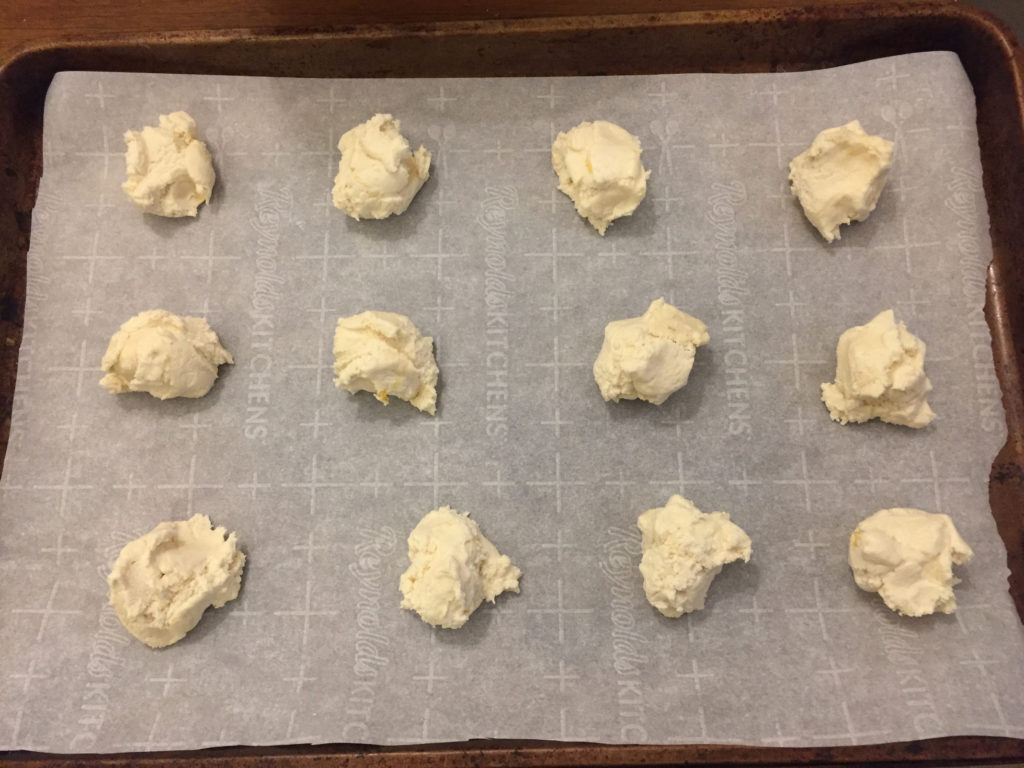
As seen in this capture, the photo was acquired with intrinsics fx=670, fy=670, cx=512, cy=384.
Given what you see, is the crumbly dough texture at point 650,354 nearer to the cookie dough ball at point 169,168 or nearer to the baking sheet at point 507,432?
the baking sheet at point 507,432

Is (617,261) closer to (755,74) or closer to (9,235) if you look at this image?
(755,74)

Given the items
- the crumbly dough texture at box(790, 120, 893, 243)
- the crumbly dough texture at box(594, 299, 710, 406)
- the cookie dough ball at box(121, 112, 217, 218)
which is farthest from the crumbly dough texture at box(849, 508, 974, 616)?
the cookie dough ball at box(121, 112, 217, 218)

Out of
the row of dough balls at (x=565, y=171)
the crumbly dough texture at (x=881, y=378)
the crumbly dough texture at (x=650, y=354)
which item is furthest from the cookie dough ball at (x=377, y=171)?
the crumbly dough texture at (x=881, y=378)

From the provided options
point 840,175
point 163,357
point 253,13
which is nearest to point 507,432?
point 163,357


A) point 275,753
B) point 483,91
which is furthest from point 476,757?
point 483,91

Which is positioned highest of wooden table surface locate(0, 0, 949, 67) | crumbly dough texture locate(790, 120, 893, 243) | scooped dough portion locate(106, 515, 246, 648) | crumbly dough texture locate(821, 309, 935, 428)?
wooden table surface locate(0, 0, 949, 67)

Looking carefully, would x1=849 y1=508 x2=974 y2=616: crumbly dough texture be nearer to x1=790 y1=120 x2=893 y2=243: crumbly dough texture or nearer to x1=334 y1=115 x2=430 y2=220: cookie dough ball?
x1=790 y1=120 x2=893 y2=243: crumbly dough texture
